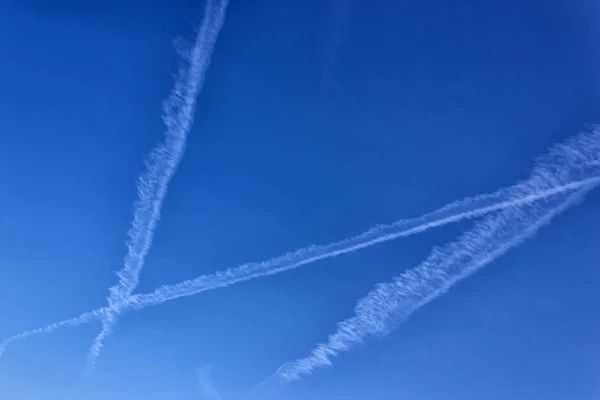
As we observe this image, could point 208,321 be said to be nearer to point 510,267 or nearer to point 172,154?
point 172,154

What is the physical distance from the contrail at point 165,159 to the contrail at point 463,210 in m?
0.21

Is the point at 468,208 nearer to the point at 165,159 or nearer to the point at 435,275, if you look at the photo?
the point at 435,275

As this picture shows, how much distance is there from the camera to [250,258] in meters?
4.05

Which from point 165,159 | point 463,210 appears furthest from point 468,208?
point 165,159

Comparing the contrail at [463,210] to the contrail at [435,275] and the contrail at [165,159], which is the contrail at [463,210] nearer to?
the contrail at [435,275]

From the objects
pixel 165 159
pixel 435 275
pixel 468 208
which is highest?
pixel 165 159

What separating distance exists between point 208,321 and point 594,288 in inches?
113

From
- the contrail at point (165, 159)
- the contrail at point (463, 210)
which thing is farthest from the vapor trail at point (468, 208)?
the contrail at point (165, 159)

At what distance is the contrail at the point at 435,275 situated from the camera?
3.62 meters

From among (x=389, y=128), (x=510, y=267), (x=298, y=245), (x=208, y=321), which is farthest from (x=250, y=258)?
(x=510, y=267)

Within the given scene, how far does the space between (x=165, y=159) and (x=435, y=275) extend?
2072 millimetres

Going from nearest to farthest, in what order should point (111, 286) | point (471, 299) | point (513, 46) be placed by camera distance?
1. point (513, 46)
2. point (471, 299)
3. point (111, 286)

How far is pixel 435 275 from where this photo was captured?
3.84m

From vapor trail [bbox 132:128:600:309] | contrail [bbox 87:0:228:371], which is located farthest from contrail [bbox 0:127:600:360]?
contrail [bbox 87:0:228:371]
